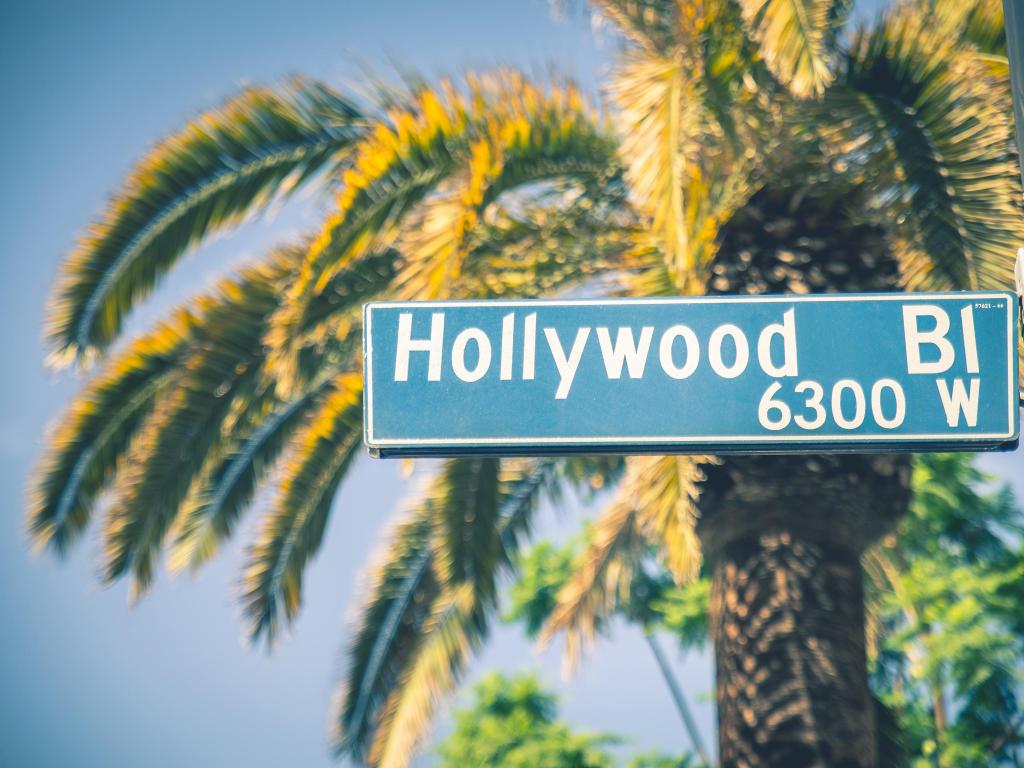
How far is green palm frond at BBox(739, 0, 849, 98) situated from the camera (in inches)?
235

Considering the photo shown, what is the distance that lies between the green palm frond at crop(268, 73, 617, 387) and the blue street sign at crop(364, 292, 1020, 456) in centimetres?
351

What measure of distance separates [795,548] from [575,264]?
2099mm

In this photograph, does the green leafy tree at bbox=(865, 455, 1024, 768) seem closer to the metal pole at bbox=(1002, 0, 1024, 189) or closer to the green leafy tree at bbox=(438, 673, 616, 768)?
the green leafy tree at bbox=(438, 673, 616, 768)

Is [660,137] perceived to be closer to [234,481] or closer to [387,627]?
[234,481]

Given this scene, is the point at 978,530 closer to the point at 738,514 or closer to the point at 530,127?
the point at 738,514

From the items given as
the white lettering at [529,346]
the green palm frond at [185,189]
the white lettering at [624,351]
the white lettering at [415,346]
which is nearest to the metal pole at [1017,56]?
the white lettering at [624,351]

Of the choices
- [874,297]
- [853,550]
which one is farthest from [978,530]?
[874,297]

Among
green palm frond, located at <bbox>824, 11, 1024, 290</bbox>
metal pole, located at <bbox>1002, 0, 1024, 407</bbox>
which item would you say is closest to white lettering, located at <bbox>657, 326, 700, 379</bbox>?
metal pole, located at <bbox>1002, 0, 1024, 407</bbox>

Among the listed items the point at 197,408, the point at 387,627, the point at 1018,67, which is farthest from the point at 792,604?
the point at 1018,67

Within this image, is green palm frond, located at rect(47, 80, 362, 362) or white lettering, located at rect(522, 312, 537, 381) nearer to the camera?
white lettering, located at rect(522, 312, 537, 381)

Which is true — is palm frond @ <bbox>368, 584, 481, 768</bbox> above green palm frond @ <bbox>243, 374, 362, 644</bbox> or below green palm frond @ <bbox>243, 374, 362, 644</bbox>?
below

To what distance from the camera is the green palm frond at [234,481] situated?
865 cm

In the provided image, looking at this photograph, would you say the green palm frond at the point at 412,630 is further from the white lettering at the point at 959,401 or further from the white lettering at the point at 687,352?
the white lettering at the point at 959,401

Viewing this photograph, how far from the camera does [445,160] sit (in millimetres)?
7438
